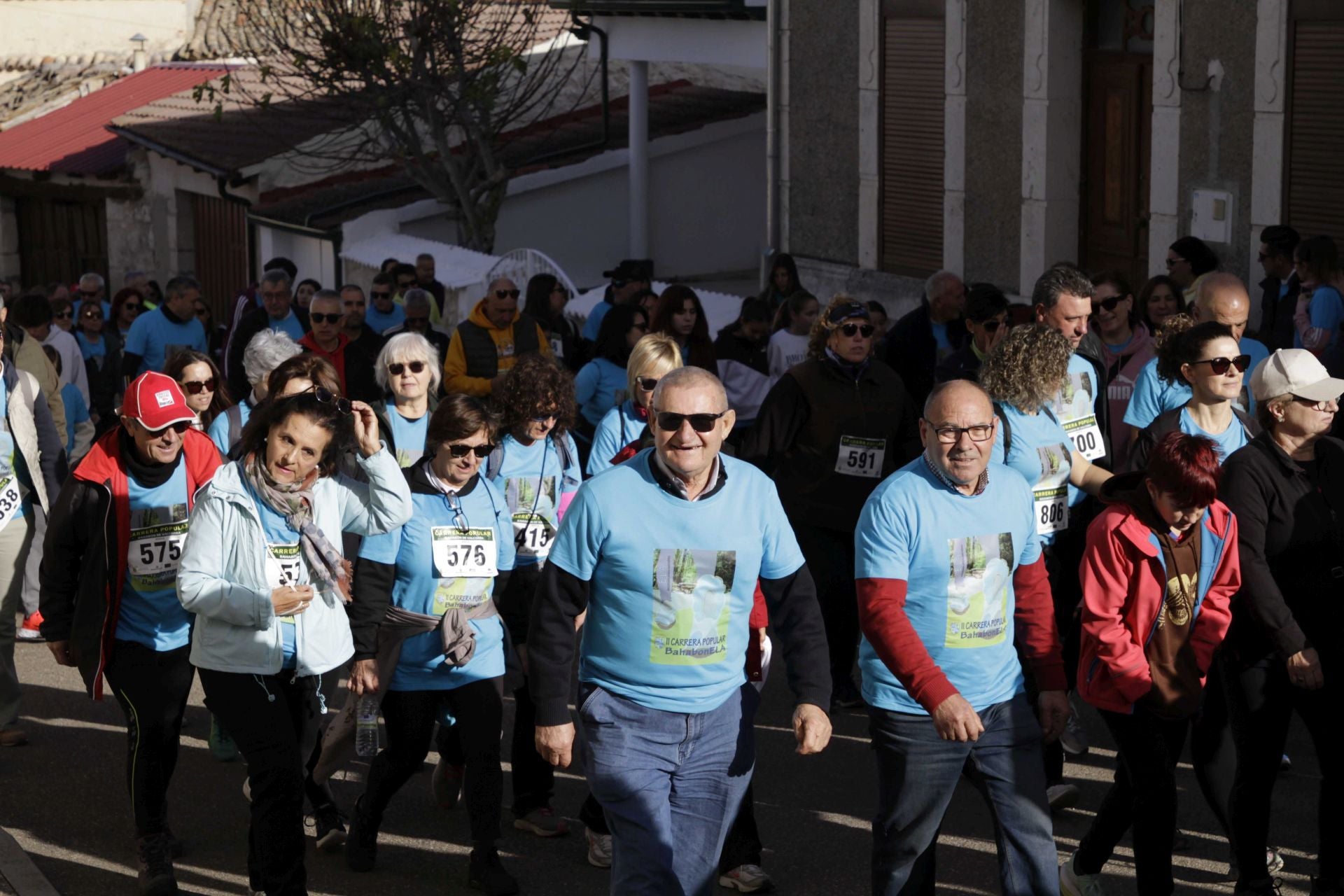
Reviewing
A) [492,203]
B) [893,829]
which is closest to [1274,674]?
[893,829]

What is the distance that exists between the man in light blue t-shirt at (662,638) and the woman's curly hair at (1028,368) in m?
2.01

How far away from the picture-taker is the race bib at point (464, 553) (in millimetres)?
6238

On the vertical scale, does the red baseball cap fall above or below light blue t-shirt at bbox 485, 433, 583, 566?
above

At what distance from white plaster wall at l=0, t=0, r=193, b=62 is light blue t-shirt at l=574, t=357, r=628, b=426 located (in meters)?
28.9

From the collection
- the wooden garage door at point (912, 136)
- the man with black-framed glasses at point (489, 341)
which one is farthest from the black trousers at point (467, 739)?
the wooden garage door at point (912, 136)

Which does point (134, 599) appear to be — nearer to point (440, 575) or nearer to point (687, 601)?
point (440, 575)

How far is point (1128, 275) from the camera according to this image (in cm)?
1330

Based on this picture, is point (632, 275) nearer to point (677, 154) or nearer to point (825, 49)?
point (825, 49)

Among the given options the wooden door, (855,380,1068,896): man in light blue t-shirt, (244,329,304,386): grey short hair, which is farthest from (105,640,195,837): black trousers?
the wooden door

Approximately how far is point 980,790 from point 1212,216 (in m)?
7.83

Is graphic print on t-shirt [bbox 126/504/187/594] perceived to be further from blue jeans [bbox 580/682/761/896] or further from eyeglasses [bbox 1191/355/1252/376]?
eyeglasses [bbox 1191/355/1252/376]

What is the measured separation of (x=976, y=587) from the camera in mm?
5176

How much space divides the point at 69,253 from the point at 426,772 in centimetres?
2476

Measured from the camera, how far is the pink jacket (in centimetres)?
542
